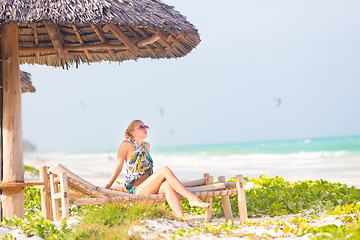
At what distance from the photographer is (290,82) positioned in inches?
1841

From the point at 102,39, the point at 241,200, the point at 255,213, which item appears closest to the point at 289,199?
the point at 255,213

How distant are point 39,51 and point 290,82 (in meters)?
42.3

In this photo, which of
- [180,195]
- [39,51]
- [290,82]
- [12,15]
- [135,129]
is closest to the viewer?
[12,15]

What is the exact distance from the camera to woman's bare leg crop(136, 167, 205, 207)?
16.6ft

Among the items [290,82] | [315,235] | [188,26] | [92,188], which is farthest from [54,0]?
[290,82]

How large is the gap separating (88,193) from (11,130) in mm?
1108

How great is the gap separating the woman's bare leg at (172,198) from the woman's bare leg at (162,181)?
4 centimetres

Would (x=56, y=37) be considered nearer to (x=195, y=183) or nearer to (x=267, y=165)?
(x=195, y=183)

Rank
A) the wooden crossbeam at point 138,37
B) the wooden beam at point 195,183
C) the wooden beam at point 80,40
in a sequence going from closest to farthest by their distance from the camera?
the wooden beam at point 195,183
the wooden crossbeam at point 138,37
the wooden beam at point 80,40

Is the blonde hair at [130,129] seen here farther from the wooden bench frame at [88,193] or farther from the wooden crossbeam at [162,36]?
the wooden crossbeam at [162,36]

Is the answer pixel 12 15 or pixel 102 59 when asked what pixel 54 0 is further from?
pixel 102 59

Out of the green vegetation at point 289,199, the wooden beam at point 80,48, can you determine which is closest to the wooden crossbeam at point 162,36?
the wooden beam at point 80,48

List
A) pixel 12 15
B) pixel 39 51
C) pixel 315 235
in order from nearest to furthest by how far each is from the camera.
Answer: pixel 315 235, pixel 12 15, pixel 39 51

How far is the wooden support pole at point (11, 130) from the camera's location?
5242mm
